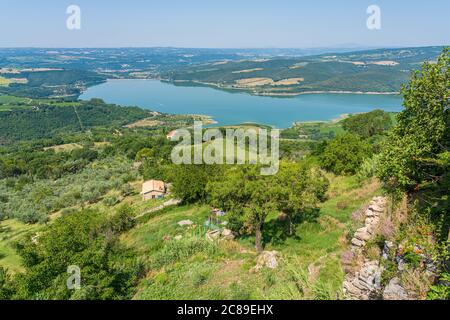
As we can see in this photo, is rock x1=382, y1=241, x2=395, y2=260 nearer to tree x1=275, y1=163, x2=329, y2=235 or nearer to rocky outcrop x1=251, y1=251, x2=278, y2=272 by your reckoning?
rocky outcrop x1=251, y1=251, x2=278, y2=272

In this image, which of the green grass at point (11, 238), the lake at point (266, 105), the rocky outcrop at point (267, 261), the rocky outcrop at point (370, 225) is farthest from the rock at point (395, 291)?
the lake at point (266, 105)

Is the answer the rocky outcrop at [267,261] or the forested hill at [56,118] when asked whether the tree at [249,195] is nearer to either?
the rocky outcrop at [267,261]

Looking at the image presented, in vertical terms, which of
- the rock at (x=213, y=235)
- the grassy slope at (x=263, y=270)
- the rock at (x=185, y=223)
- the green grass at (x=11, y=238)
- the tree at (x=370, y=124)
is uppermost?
the tree at (x=370, y=124)

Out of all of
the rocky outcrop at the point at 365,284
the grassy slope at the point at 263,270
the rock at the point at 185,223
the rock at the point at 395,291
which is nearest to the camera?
the rock at the point at 395,291

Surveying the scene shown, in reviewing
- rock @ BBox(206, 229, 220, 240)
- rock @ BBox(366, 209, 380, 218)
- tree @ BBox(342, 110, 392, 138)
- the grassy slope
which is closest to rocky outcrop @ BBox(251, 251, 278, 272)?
the grassy slope

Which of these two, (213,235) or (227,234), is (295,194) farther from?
(213,235)

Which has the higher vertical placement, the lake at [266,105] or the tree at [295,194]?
the lake at [266,105]
